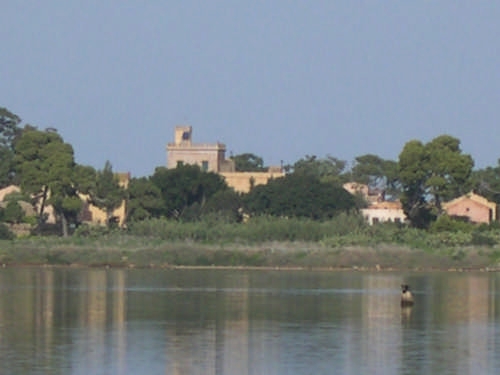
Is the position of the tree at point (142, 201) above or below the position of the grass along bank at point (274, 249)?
above

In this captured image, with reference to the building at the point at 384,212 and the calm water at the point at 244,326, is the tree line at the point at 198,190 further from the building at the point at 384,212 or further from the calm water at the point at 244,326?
the calm water at the point at 244,326

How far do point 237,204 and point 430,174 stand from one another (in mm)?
13499

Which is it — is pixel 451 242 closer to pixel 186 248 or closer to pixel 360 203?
pixel 186 248

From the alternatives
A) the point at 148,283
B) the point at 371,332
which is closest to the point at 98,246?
the point at 148,283

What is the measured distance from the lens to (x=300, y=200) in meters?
94.8

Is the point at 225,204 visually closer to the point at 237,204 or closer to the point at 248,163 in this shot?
the point at 237,204

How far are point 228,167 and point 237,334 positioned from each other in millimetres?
87990

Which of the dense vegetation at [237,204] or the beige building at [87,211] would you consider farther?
the beige building at [87,211]

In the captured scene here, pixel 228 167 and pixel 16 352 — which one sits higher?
pixel 228 167

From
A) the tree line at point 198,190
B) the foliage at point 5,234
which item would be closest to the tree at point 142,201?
the tree line at point 198,190

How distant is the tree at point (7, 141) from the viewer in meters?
112

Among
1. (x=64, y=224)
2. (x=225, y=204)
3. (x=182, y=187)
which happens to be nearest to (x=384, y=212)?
(x=225, y=204)

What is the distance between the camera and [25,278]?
5988cm

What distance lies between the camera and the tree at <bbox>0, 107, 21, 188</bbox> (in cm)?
11200
